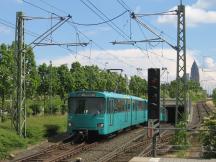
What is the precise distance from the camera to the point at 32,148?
28797mm

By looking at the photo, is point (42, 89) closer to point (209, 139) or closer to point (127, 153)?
point (127, 153)

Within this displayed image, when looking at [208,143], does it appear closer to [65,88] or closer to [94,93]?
[94,93]

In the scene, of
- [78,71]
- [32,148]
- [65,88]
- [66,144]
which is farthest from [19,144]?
[78,71]

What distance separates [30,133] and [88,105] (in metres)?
3.74

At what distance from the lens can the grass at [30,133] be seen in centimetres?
2642

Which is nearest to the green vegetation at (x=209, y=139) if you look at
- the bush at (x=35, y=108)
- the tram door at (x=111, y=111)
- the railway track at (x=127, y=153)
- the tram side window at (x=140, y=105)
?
the railway track at (x=127, y=153)

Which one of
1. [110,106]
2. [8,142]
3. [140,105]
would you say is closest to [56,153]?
[8,142]

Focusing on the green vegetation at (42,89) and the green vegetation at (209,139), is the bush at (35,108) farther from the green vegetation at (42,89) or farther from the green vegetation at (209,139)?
the green vegetation at (209,139)

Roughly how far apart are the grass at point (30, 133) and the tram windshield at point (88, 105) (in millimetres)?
2531

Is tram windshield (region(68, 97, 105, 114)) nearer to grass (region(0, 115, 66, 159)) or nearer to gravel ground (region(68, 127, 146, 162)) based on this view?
gravel ground (region(68, 127, 146, 162))

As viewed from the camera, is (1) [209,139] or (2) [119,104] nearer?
Answer: (1) [209,139]

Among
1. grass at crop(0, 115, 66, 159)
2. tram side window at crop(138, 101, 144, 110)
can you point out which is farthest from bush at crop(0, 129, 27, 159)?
tram side window at crop(138, 101, 144, 110)

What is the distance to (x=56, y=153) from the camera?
26.8 meters

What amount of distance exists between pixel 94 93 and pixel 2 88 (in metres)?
14.2
